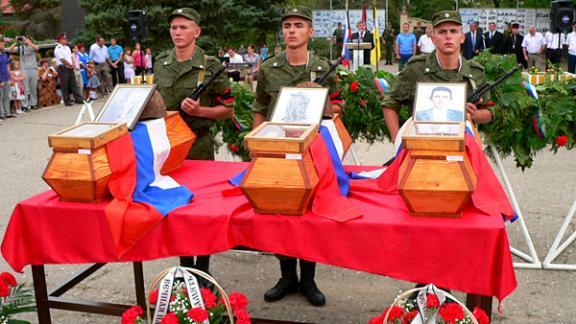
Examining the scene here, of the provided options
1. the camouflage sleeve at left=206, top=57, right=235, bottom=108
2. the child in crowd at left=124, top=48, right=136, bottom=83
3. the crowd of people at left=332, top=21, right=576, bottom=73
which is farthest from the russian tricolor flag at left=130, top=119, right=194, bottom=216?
the crowd of people at left=332, top=21, right=576, bottom=73

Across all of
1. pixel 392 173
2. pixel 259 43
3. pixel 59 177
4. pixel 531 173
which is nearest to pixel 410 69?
pixel 392 173

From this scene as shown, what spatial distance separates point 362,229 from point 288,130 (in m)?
0.61

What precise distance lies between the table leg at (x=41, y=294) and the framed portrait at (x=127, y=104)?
2.90ft

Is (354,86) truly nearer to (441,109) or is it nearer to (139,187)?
(441,109)

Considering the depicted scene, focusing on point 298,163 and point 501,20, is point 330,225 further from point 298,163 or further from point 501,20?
point 501,20

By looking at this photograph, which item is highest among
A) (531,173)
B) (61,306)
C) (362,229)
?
Result: (362,229)

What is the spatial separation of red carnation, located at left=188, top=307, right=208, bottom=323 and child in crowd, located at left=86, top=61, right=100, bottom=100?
1582cm

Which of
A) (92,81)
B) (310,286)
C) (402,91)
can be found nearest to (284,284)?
(310,286)

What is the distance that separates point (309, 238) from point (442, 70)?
1.59m

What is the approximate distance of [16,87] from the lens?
14.1 m

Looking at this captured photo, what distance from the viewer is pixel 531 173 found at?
833 centimetres

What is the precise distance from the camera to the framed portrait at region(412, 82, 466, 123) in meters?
3.21

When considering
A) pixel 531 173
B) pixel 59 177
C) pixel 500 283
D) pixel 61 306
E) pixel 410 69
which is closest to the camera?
pixel 500 283

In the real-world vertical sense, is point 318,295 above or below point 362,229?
below
